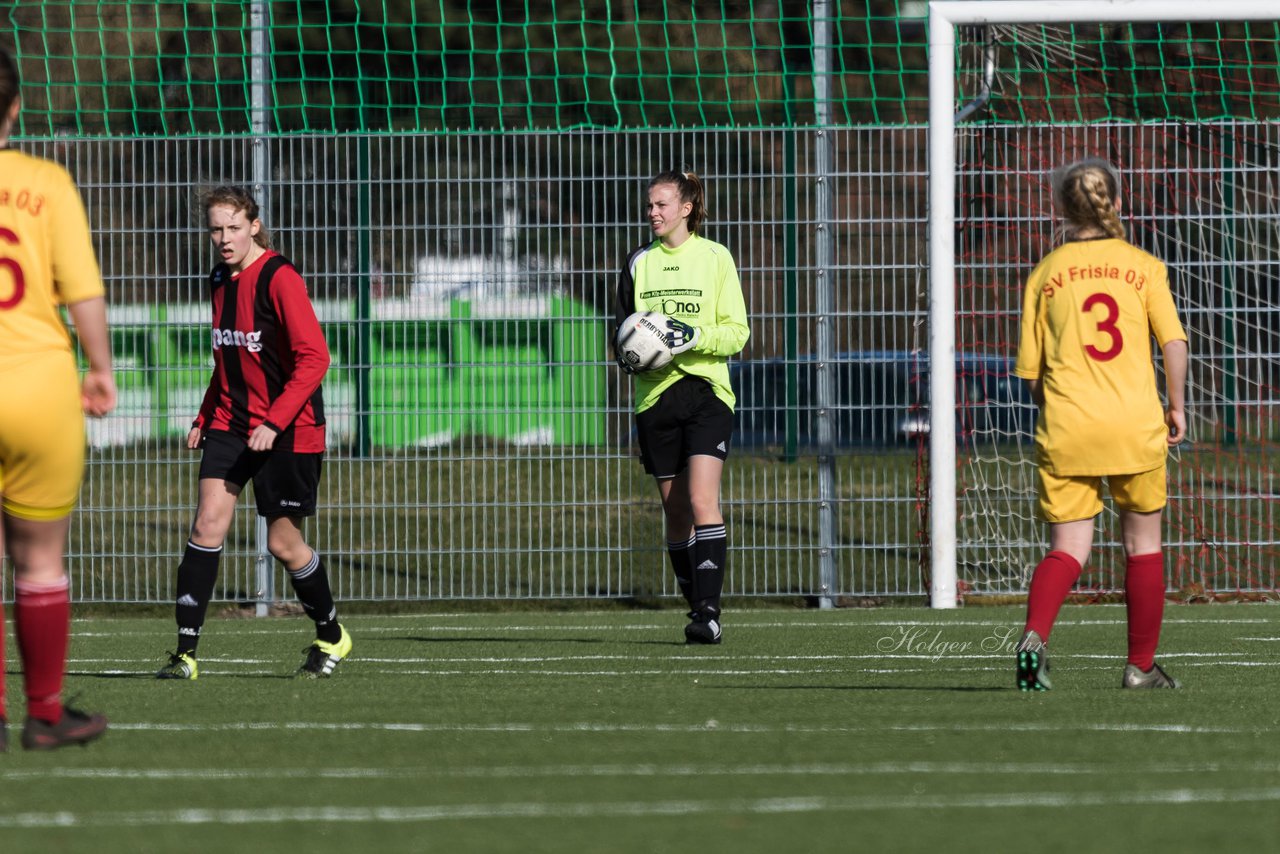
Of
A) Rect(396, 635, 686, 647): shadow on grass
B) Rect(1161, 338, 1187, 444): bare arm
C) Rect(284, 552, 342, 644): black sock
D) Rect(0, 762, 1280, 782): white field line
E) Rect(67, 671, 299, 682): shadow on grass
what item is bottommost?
Rect(396, 635, 686, 647): shadow on grass

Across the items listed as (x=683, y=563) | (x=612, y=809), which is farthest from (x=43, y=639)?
(x=683, y=563)

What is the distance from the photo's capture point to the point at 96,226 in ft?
38.3

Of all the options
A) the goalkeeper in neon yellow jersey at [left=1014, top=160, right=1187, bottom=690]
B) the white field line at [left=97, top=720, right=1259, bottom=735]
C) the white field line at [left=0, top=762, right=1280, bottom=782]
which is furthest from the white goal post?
the white field line at [left=0, top=762, right=1280, bottom=782]

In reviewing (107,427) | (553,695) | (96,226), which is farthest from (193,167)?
(553,695)

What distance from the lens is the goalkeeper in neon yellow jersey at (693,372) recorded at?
9242mm

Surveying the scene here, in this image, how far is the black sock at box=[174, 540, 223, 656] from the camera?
800 cm

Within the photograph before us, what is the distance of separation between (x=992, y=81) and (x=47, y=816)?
8.27m

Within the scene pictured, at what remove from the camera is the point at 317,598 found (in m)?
8.11

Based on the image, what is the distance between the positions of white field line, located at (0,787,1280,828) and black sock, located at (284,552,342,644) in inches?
131

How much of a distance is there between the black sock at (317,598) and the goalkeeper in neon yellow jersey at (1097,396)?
277cm

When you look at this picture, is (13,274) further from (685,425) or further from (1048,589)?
(685,425)

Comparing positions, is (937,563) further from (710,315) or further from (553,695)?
(553,695)

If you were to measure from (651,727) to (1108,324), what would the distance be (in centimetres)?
212

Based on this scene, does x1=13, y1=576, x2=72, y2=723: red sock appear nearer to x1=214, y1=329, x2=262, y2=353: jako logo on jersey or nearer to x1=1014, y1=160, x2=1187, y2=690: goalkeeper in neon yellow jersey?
x1=214, y1=329, x2=262, y2=353: jako logo on jersey
